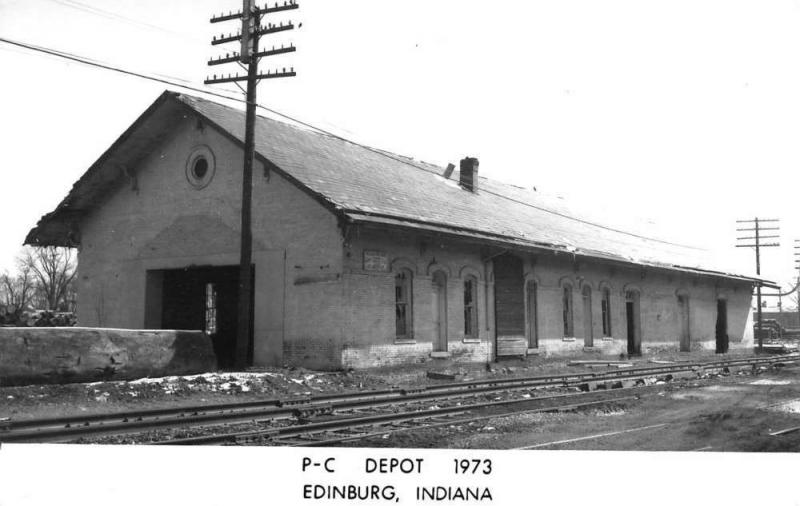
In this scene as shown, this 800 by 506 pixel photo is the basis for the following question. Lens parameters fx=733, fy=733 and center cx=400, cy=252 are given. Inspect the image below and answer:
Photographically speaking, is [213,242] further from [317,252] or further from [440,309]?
[440,309]

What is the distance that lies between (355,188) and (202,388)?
6.68 meters

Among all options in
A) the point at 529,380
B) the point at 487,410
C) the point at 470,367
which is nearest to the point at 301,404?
the point at 487,410

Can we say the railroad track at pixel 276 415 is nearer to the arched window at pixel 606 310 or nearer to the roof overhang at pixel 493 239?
the roof overhang at pixel 493 239

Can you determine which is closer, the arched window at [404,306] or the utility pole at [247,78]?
the utility pole at [247,78]

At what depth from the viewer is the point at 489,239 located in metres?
19.8

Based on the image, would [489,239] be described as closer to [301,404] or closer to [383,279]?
[383,279]

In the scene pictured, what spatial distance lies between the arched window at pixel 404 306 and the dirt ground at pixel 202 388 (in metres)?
0.93

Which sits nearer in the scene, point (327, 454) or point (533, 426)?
point (327, 454)

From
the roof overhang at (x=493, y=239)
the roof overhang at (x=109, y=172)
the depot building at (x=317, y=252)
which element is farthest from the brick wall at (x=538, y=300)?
the roof overhang at (x=109, y=172)

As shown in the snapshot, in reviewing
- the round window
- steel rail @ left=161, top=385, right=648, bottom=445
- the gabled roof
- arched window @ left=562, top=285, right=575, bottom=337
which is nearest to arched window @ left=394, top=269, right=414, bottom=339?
the gabled roof

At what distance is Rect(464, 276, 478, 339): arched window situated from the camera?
20.5 meters

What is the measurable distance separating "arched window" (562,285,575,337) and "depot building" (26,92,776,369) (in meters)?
0.05

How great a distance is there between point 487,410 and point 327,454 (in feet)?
19.6

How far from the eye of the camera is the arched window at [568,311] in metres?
24.6
